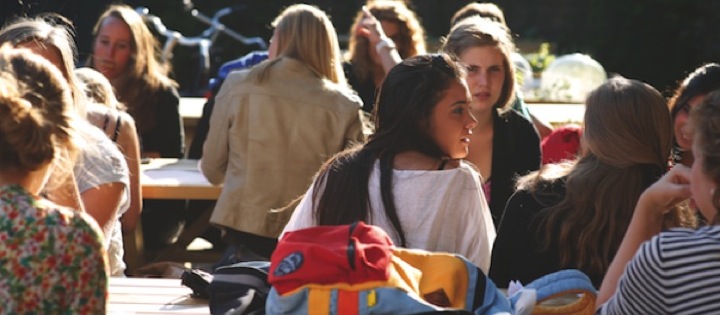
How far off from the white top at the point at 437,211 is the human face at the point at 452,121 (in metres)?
0.08

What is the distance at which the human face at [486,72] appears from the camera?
17.4 feet

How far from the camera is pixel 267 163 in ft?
17.6

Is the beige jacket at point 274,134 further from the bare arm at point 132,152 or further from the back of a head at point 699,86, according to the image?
the back of a head at point 699,86

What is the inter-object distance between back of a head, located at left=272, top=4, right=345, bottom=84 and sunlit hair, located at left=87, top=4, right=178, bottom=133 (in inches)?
53.0

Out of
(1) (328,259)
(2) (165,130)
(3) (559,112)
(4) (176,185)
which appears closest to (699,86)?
(1) (328,259)

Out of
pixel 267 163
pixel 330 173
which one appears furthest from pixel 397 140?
pixel 267 163

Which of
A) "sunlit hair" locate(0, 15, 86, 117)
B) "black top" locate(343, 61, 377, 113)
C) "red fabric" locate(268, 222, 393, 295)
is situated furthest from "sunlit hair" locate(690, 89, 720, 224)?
"black top" locate(343, 61, 377, 113)

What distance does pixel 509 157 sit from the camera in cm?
526

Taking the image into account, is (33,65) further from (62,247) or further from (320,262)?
(320,262)

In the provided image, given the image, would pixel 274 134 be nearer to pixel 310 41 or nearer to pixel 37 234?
pixel 310 41

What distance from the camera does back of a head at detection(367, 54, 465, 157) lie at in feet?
12.0

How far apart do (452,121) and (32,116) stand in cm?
136

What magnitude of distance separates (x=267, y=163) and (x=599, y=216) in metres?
2.05

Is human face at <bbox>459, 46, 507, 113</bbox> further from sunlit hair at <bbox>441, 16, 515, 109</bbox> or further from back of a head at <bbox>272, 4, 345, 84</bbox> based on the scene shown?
back of a head at <bbox>272, 4, 345, 84</bbox>
